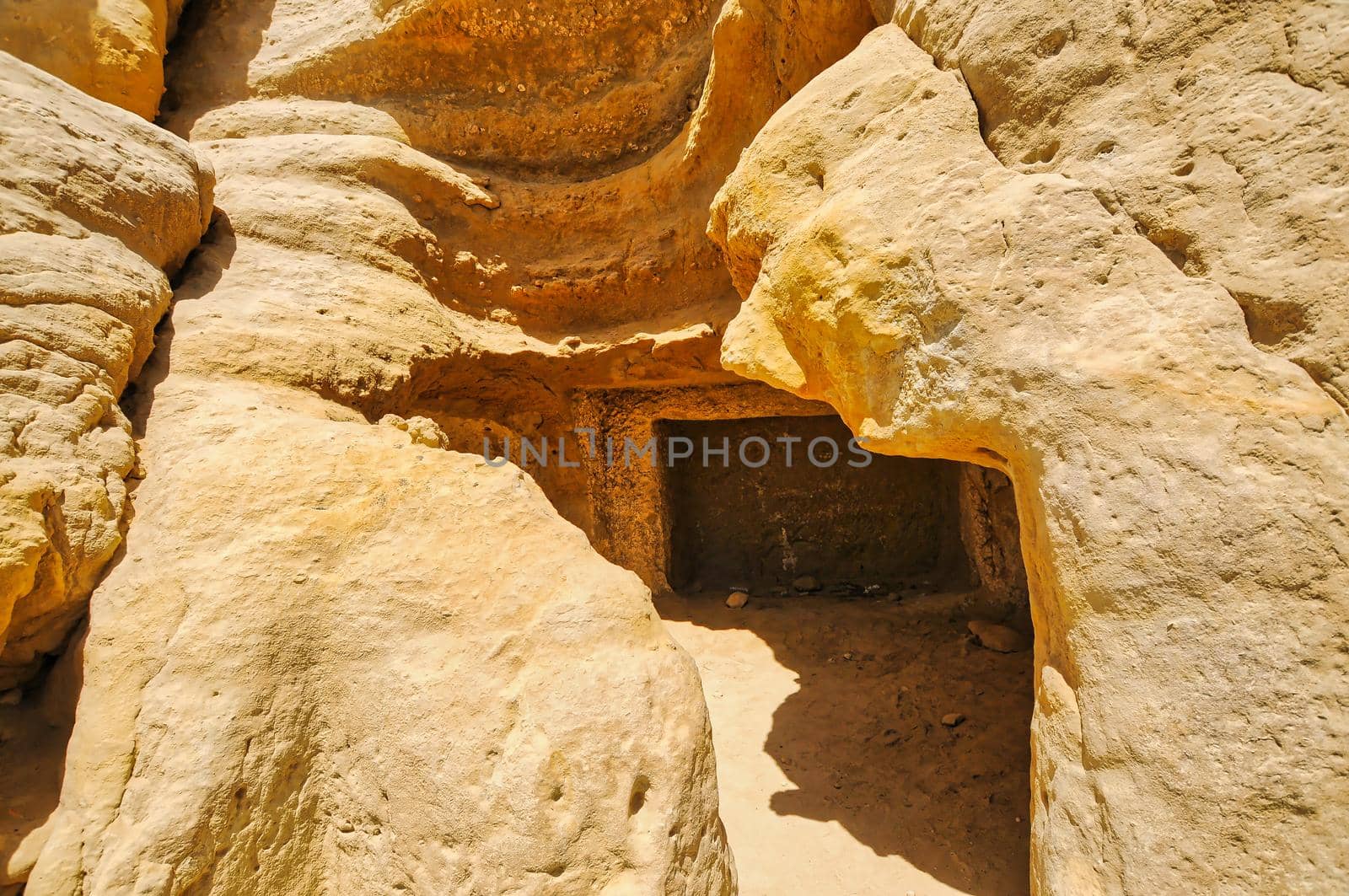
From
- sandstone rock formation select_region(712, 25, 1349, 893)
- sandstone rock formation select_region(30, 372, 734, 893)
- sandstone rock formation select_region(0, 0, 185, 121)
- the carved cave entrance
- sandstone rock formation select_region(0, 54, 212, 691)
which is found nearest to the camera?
sandstone rock formation select_region(712, 25, 1349, 893)

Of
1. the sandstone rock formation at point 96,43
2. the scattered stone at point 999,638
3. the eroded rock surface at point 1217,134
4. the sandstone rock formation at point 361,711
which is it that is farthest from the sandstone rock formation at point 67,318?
the scattered stone at point 999,638

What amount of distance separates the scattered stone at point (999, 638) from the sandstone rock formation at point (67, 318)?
13.8 ft

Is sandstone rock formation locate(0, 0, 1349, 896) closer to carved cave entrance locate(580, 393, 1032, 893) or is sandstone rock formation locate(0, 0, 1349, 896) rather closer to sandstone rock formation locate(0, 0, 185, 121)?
carved cave entrance locate(580, 393, 1032, 893)

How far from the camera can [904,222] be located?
210 cm

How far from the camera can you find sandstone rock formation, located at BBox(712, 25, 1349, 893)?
4.50 feet

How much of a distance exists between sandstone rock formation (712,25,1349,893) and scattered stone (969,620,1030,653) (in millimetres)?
2042

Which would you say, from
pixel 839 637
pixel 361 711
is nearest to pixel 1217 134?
pixel 361 711

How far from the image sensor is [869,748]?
318cm

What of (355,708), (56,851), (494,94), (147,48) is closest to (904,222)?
(355,708)

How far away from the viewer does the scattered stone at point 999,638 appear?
3758mm

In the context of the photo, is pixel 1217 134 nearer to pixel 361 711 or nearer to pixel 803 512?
pixel 361 711

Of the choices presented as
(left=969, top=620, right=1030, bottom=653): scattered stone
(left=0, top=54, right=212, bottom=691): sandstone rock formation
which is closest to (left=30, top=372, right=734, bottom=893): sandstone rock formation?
(left=0, top=54, right=212, bottom=691): sandstone rock formation

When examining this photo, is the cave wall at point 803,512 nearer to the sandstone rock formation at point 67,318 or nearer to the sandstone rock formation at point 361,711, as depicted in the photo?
the sandstone rock formation at point 361,711

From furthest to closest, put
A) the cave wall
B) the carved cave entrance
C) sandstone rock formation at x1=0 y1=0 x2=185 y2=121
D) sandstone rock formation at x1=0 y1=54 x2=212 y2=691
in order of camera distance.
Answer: the cave wall < sandstone rock formation at x1=0 y1=0 x2=185 y2=121 < the carved cave entrance < sandstone rock formation at x1=0 y1=54 x2=212 y2=691
